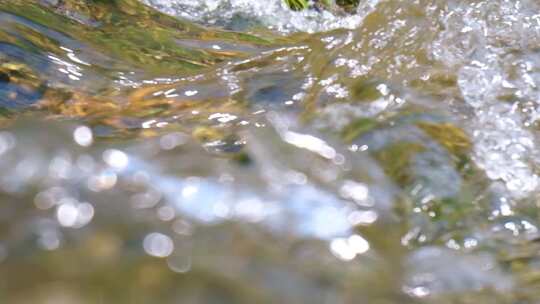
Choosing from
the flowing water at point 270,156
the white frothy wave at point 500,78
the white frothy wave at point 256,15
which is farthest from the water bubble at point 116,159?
the white frothy wave at point 256,15

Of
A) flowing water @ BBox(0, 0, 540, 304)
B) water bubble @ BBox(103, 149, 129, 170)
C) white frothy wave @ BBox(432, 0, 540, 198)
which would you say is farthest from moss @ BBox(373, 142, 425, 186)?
water bubble @ BBox(103, 149, 129, 170)

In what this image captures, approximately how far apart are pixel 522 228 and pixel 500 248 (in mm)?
199

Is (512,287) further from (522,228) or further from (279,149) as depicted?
(279,149)

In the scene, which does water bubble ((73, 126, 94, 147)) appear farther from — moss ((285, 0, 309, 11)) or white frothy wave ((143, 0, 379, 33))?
moss ((285, 0, 309, 11))

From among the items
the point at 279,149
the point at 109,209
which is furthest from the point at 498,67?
the point at 109,209

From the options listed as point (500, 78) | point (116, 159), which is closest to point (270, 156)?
point (116, 159)

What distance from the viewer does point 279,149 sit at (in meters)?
2.22

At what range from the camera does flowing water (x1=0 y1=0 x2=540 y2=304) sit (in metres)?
1.69

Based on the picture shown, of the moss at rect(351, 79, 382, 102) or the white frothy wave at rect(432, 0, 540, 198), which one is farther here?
the moss at rect(351, 79, 382, 102)

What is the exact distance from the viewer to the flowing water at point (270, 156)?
1691mm

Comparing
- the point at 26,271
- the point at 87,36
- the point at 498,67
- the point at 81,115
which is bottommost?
the point at 26,271

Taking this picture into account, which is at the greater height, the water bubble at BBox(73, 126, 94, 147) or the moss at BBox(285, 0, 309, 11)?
the moss at BBox(285, 0, 309, 11)

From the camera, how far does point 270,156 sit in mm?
2166

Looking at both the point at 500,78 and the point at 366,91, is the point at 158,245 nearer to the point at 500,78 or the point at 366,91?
the point at 366,91
